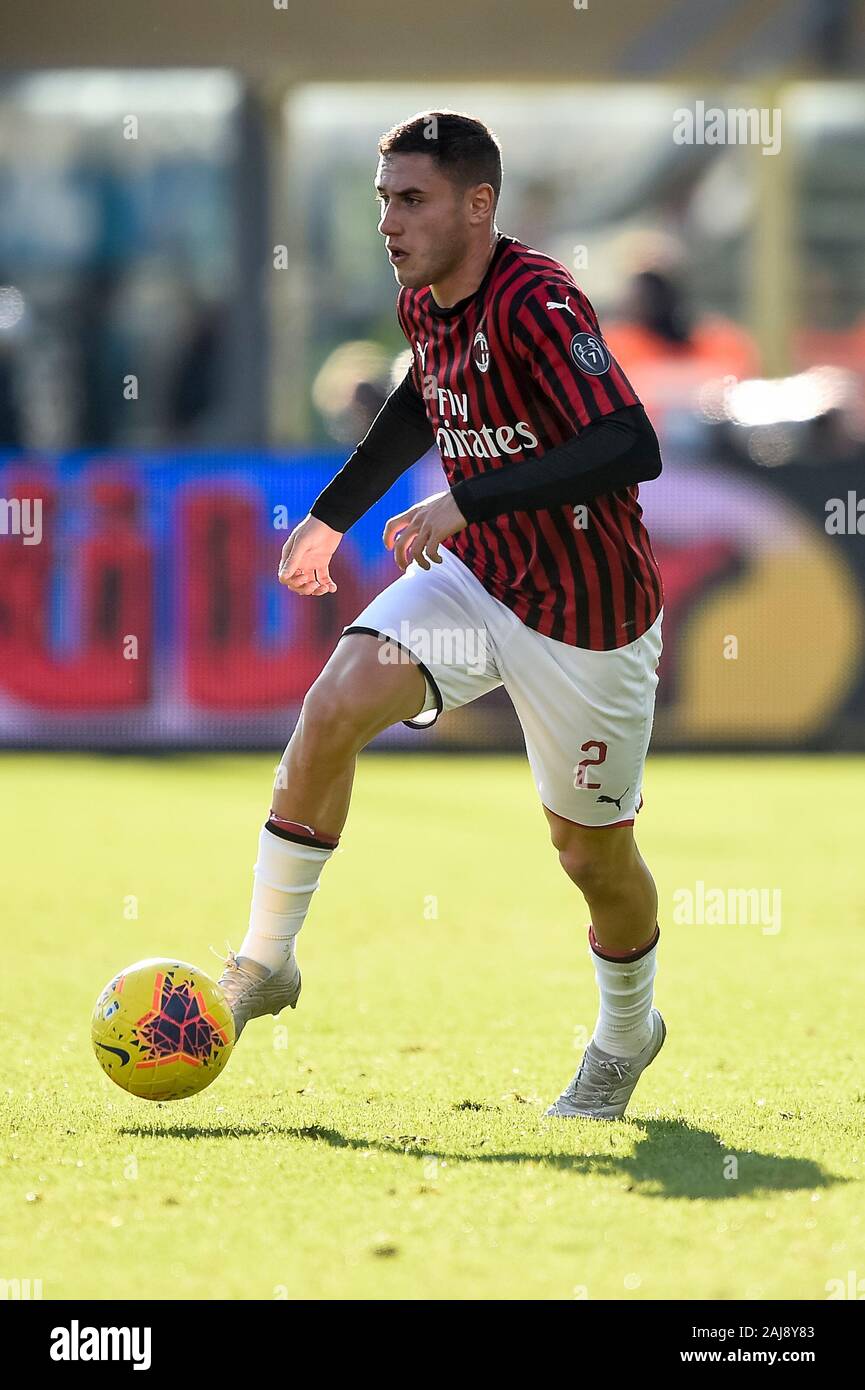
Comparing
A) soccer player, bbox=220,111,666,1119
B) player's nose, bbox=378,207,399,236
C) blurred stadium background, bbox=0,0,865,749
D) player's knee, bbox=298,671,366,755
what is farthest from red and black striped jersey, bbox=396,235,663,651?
blurred stadium background, bbox=0,0,865,749

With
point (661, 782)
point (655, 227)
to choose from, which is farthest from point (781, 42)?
point (661, 782)

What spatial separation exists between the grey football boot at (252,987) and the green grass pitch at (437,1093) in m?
0.21

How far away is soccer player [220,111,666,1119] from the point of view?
4.32 m

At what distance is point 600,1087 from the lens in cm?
454

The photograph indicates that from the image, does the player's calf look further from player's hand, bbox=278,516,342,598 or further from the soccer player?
player's hand, bbox=278,516,342,598

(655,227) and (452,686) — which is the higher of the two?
(655,227)

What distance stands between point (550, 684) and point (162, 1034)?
44.7 inches

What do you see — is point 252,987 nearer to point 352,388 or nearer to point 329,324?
point 352,388

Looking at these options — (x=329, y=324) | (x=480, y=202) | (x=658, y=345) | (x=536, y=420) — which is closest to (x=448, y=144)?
(x=480, y=202)

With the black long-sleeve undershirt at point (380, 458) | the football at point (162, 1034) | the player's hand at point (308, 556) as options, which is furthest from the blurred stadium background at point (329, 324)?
the football at point (162, 1034)

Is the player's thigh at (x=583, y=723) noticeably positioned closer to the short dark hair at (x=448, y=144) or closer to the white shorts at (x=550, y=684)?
the white shorts at (x=550, y=684)
